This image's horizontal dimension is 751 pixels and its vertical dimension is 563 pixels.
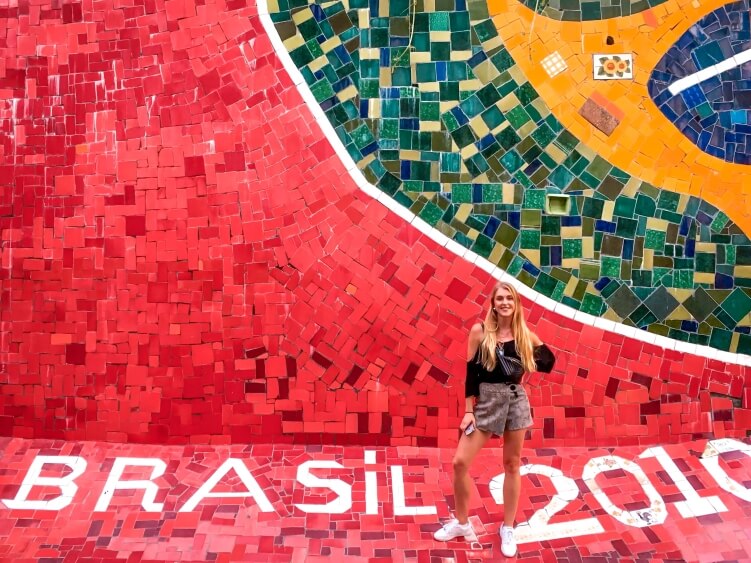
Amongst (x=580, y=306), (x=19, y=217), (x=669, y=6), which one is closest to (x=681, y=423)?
(x=580, y=306)

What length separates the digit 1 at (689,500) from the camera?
4.30 m

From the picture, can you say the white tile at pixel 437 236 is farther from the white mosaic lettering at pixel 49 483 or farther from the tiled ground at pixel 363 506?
the white mosaic lettering at pixel 49 483

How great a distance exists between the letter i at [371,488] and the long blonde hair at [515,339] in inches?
47.5

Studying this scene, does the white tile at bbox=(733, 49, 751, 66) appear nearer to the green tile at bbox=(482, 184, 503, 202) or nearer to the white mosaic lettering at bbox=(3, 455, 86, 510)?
the green tile at bbox=(482, 184, 503, 202)

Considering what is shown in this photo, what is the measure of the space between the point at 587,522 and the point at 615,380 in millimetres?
1130

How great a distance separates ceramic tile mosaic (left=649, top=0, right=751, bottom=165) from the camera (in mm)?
5043

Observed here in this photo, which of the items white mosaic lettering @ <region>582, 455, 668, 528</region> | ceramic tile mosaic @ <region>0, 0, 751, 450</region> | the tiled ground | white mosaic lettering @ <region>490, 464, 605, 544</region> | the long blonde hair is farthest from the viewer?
ceramic tile mosaic @ <region>0, 0, 751, 450</region>

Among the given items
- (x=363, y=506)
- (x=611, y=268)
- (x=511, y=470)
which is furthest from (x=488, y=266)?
(x=363, y=506)

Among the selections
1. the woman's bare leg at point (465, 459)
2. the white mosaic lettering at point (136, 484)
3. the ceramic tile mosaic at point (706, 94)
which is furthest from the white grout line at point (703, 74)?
the white mosaic lettering at point (136, 484)

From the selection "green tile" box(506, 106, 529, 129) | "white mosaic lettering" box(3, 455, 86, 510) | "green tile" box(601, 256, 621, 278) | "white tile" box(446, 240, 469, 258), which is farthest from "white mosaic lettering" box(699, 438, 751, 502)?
"white mosaic lettering" box(3, 455, 86, 510)

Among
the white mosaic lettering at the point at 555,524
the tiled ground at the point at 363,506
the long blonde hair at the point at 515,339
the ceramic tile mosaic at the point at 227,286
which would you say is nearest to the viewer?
the long blonde hair at the point at 515,339

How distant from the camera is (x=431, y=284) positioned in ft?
16.5

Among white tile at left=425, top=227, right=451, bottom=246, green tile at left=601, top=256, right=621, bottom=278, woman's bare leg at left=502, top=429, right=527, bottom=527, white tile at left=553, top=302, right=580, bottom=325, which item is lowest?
woman's bare leg at left=502, top=429, right=527, bottom=527

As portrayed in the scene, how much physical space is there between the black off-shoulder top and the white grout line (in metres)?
2.34
